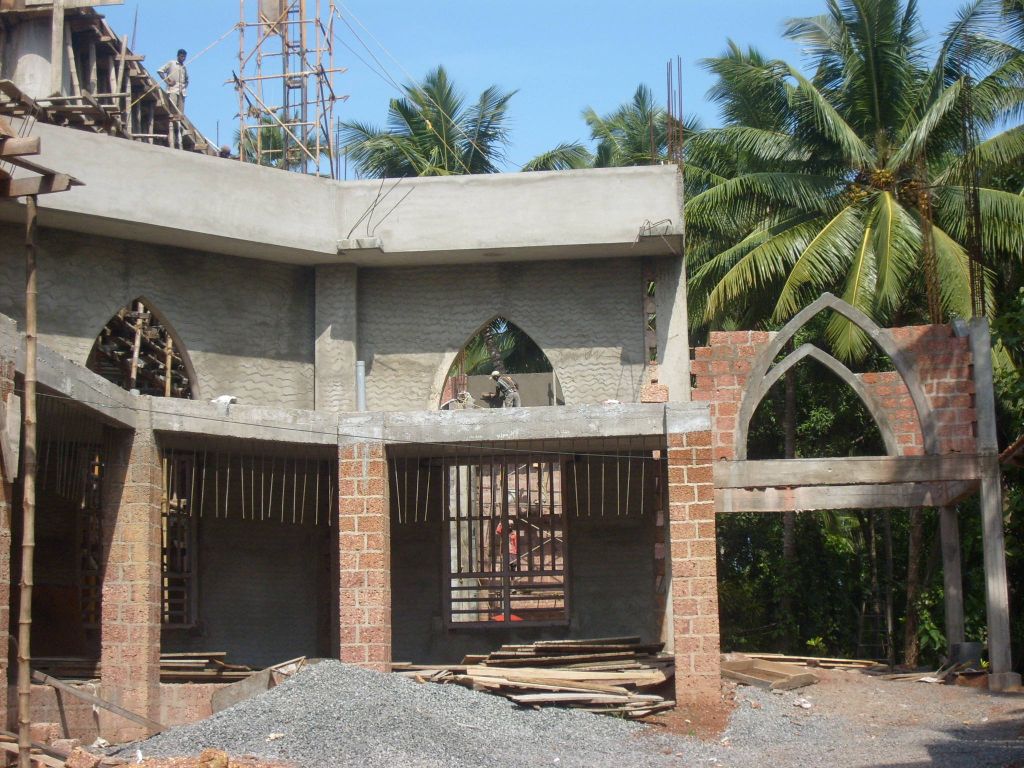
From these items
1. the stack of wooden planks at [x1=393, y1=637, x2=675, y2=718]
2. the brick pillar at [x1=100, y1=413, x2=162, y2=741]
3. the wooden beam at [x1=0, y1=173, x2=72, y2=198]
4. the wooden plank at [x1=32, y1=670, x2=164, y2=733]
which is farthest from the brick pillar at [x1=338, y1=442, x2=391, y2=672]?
the wooden beam at [x1=0, y1=173, x2=72, y2=198]

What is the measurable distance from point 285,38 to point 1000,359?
468 inches

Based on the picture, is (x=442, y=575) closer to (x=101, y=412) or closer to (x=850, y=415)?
(x=101, y=412)

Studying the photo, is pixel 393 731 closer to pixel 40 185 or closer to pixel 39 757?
pixel 39 757

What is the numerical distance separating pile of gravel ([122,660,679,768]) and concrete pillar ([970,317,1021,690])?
444 cm

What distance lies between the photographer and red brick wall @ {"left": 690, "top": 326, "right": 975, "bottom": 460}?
52.2ft

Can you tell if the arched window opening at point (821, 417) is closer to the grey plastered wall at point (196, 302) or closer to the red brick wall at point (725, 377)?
the red brick wall at point (725, 377)

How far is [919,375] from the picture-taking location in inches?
629

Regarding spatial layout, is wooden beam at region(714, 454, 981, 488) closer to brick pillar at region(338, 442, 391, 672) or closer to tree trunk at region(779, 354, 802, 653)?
brick pillar at region(338, 442, 391, 672)

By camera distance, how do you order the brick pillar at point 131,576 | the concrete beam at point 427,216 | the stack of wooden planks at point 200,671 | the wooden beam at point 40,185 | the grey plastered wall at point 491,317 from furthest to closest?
1. the grey plastered wall at point 491,317
2. the concrete beam at point 427,216
3. the stack of wooden planks at point 200,671
4. the brick pillar at point 131,576
5. the wooden beam at point 40,185

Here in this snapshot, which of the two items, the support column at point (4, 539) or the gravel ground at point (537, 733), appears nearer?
the support column at point (4, 539)

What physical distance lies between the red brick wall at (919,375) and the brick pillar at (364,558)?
378 cm

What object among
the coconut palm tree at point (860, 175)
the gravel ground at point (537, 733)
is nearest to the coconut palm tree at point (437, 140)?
the coconut palm tree at point (860, 175)

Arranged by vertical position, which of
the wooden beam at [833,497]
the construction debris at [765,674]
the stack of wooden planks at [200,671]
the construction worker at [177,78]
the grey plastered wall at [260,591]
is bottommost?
the construction debris at [765,674]

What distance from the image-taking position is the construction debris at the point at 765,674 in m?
15.5
